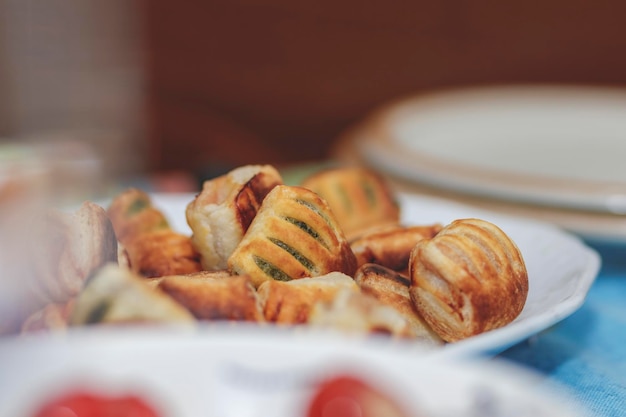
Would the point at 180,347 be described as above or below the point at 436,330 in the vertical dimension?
above

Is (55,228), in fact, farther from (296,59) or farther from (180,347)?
(296,59)

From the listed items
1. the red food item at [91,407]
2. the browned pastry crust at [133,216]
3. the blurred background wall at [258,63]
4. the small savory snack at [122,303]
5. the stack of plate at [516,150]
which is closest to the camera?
the red food item at [91,407]

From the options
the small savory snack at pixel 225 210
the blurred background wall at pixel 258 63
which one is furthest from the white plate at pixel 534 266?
the blurred background wall at pixel 258 63

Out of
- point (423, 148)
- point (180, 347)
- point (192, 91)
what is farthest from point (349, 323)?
point (192, 91)

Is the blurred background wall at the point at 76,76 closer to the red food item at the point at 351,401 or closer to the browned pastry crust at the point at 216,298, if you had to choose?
the browned pastry crust at the point at 216,298

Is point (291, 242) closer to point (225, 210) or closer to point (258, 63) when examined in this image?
point (225, 210)

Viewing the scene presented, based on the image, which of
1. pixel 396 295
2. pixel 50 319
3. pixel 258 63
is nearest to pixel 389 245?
pixel 396 295
